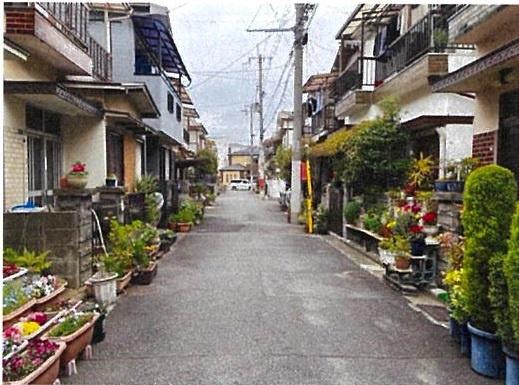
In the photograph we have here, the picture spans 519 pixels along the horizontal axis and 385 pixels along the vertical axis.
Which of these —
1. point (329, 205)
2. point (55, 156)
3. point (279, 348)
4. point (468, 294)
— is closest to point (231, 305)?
point (279, 348)

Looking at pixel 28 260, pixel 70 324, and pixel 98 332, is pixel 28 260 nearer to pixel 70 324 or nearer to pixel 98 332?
pixel 98 332

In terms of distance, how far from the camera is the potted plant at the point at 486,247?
439cm

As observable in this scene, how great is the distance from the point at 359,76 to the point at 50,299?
12.1 m

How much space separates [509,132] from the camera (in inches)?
307

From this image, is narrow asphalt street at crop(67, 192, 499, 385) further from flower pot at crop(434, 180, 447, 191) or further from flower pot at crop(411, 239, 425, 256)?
flower pot at crop(434, 180, 447, 191)

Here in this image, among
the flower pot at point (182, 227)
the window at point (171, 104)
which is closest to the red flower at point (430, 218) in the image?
the flower pot at point (182, 227)

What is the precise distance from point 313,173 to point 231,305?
650 inches

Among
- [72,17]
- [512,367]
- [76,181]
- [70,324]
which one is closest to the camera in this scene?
[512,367]

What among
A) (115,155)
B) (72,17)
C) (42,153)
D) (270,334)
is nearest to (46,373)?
(270,334)

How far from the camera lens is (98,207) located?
9.20 meters

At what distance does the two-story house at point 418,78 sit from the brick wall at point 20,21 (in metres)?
4.77

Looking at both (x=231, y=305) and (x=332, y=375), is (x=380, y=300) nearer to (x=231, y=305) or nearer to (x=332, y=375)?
(x=231, y=305)

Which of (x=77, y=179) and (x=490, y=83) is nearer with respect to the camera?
(x=77, y=179)

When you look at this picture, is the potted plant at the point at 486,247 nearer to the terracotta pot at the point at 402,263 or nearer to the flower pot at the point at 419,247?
the flower pot at the point at 419,247
